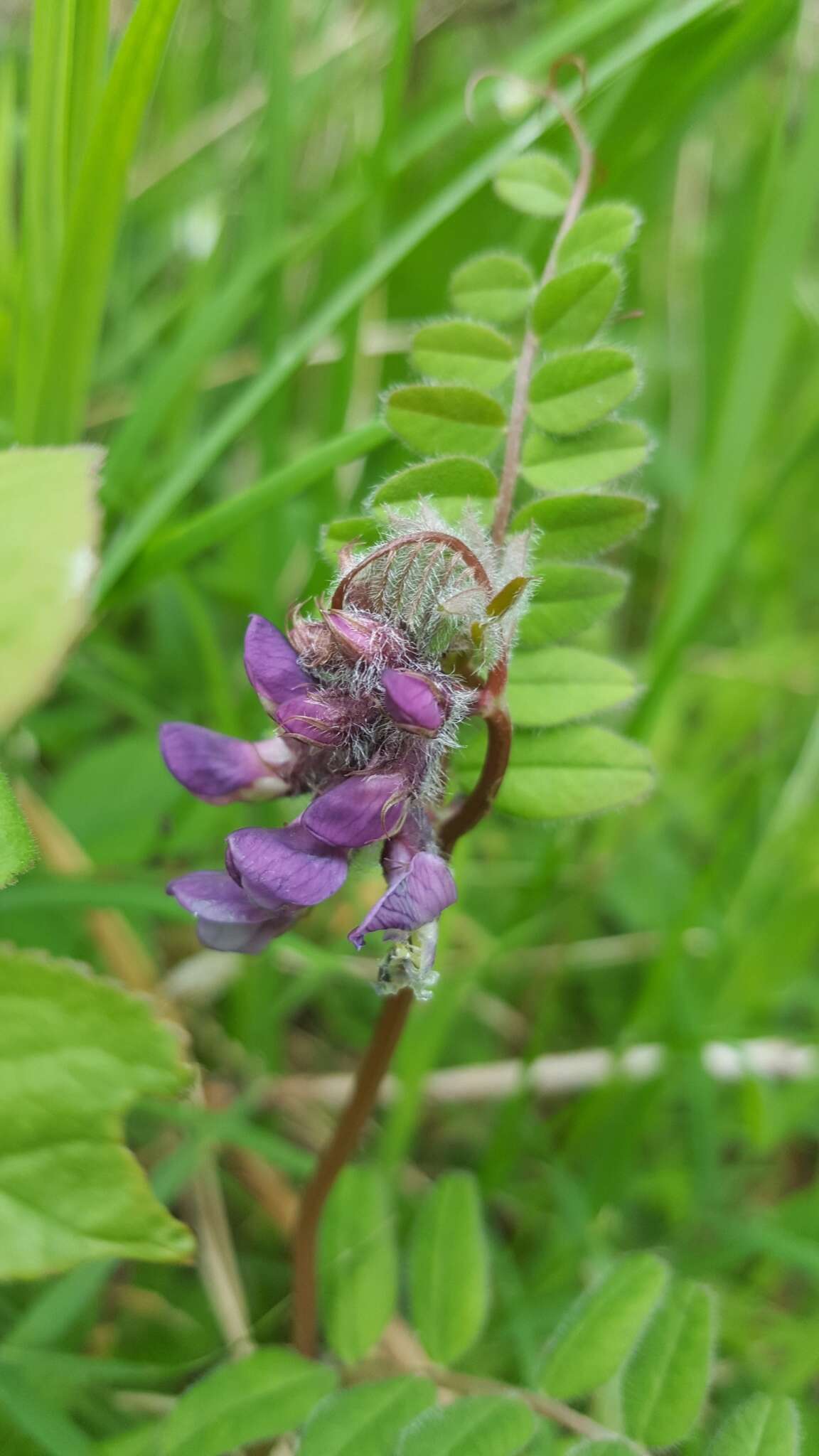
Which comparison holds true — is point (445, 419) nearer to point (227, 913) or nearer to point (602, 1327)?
point (227, 913)

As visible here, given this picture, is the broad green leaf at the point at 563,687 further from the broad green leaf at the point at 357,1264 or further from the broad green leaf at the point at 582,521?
the broad green leaf at the point at 357,1264

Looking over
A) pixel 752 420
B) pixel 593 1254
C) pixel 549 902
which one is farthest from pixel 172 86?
pixel 593 1254

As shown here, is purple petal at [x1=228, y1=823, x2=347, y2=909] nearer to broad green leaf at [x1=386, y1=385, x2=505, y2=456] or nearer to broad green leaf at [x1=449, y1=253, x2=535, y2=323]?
broad green leaf at [x1=386, y1=385, x2=505, y2=456]

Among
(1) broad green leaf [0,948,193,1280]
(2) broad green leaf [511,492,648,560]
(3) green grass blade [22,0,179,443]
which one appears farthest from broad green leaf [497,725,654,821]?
(3) green grass blade [22,0,179,443]

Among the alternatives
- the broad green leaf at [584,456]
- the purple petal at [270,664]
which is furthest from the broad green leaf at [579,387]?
the purple petal at [270,664]

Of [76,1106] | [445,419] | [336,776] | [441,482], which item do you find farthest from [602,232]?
[76,1106]
